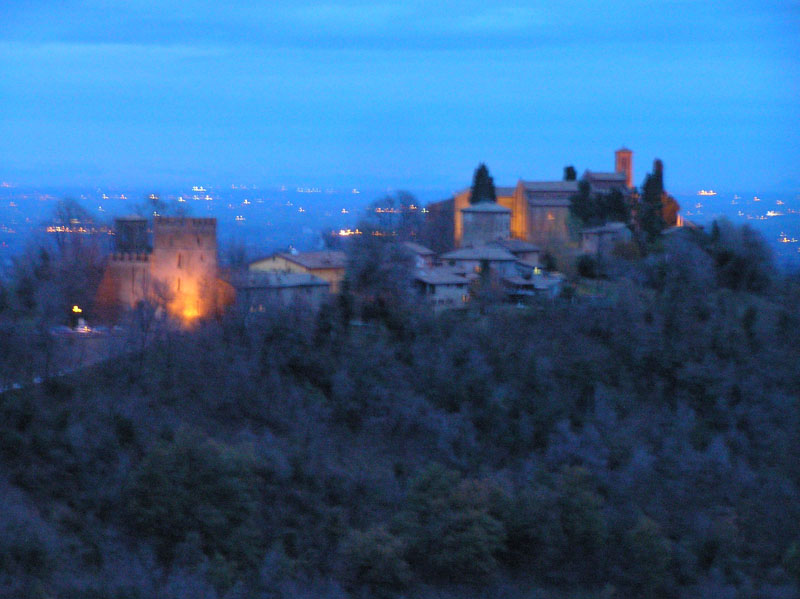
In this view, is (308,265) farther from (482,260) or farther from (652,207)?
(652,207)

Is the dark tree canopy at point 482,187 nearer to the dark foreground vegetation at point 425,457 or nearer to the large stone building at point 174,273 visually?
the dark foreground vegetation at point 425,457

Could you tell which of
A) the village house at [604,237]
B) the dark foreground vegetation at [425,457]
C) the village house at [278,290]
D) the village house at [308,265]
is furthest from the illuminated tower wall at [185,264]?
the village house at [604,237]

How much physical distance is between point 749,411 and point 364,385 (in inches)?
229

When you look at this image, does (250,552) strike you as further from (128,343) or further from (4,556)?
(128,343)

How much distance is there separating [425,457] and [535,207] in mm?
12392

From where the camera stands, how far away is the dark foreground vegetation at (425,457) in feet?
30.6

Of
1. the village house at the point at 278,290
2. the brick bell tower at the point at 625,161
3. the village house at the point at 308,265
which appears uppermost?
the brick bell tower at the point at 625,161

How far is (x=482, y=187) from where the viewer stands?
2403 centimetres

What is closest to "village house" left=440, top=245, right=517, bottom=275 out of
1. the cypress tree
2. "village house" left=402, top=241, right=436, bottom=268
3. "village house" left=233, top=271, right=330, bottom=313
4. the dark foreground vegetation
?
"village house" left=402, top=241, right=436, bottom=268

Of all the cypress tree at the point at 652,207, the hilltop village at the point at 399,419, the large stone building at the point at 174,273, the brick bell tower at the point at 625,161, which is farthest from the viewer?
the brick bell tower at the point at 625,161

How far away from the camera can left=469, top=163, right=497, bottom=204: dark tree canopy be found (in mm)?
24031

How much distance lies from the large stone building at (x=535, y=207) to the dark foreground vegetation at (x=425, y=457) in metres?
5.96

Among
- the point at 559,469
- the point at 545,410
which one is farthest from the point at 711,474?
the point at 545,410

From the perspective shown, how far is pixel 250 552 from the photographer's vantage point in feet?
31.9
